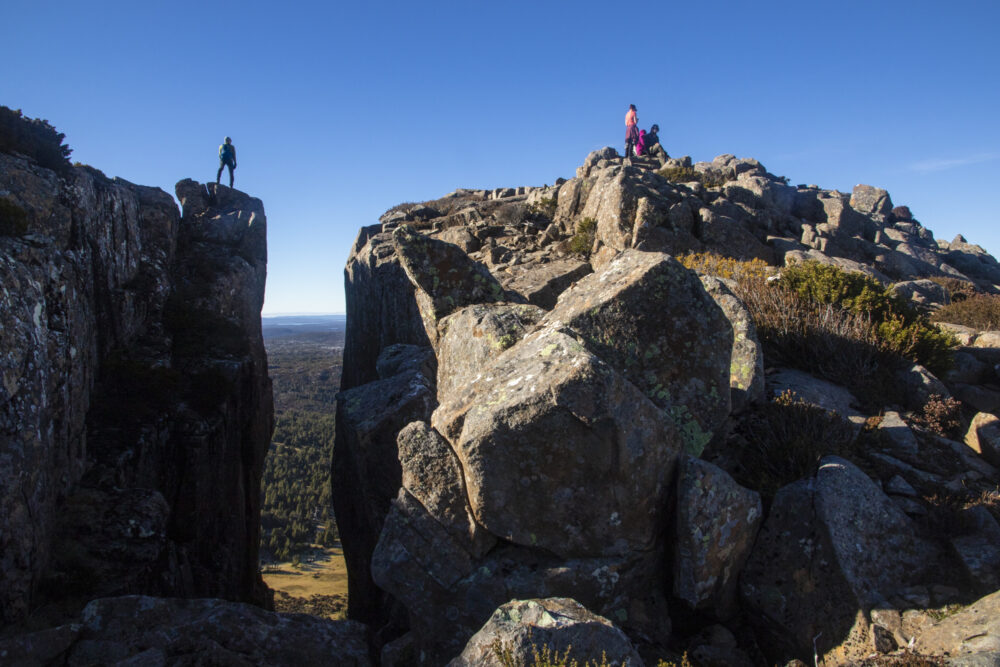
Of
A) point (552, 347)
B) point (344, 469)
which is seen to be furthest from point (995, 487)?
point (344, 469)

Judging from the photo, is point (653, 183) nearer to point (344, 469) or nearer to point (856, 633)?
point (344, 469)

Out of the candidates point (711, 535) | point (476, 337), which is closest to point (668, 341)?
point (711, 535)

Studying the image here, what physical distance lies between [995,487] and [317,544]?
46702 mm

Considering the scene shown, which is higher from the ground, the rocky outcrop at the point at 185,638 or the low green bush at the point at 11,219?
the low green bush at the point at 11,219

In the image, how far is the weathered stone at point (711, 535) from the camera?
548 cm

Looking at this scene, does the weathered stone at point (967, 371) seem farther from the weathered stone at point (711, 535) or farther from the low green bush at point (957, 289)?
the low green bush at point (957, 289)

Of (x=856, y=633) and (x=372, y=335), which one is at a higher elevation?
(x=372, y=335)

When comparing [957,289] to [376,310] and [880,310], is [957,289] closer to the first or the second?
[880,310]

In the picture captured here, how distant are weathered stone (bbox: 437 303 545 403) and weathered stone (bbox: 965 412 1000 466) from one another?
652 centimetres

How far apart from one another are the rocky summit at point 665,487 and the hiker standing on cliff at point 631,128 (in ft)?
90.0

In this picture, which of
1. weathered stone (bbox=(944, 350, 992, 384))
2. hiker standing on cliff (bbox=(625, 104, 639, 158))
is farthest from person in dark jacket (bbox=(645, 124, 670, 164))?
weathered stone (bbox=(944, 350, 992, 384))

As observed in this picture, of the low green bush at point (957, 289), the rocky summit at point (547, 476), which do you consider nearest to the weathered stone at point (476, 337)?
the rocky summit at point (547, 476)

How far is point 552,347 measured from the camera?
599cm

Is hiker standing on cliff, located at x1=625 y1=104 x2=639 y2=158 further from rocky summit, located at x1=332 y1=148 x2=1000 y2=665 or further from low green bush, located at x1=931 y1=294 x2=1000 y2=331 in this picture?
rocky summit, located at x1=332 y1=148 x2=1000 y2=665
